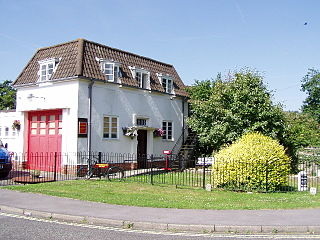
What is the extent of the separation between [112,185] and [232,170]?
197 inches

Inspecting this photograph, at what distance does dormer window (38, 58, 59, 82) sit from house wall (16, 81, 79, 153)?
23.1 inches

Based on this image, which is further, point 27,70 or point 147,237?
point 27,70

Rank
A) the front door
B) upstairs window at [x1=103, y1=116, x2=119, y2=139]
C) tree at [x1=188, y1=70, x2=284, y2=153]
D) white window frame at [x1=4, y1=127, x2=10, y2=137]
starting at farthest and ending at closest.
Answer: white window frame at [x1=4, y1=127, x2=10, y2=137]
the front door
tree at [x1=188, y1=70, x2=284, y2=153]
upstairs window at [x1=103, y1=116, x2=119, y2=139]

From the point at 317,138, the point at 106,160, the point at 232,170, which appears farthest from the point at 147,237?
the point at 317,138

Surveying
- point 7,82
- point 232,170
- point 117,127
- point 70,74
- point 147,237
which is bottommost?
point 147,237

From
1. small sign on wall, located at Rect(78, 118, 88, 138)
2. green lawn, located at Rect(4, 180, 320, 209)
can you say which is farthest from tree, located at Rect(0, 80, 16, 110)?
green lawn, located at Rect(4, 180, 320, 209)

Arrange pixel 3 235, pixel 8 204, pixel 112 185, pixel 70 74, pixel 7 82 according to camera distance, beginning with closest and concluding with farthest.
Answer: pixel 3 235 → pixel 8 204 → pixel 112 185 → pixel 70 74 → pixel 7 82

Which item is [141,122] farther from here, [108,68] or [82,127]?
[82,127]

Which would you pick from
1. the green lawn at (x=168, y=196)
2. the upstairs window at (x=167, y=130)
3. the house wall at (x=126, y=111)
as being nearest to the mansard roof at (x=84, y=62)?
the house wall at (x=126, y=111)

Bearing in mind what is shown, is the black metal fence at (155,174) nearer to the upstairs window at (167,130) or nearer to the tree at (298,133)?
the upstairs window at (167,130)

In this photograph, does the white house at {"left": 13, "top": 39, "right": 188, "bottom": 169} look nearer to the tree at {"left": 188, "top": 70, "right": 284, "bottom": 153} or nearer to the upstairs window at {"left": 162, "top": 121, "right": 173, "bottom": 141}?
the upstairs window at {"left": 162, "top": 121, "right": 173, "bottom": 141}

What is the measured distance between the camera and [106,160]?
68.3 feet

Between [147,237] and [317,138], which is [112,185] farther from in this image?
[317,138]

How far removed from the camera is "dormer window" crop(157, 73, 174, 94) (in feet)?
84.4
